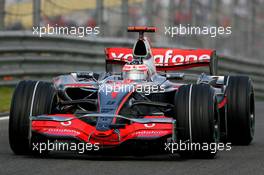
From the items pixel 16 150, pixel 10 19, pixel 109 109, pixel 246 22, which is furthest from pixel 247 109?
pixel 246 22

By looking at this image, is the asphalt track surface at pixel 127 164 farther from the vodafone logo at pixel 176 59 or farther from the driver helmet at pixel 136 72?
the vodafone logo at pixel 176 59

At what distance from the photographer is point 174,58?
12961mm

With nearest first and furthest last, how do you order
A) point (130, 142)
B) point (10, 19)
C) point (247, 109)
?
point (130, 142)
point (247, 109)
point (10, 19)

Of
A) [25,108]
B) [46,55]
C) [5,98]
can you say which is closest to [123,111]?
[25,108]

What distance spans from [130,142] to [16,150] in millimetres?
1242

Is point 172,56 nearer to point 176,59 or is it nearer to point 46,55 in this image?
point 176,59

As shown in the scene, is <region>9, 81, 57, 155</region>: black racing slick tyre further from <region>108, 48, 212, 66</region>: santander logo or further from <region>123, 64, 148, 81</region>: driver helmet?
<region>108, 48, 212, 66</region>: santander logo

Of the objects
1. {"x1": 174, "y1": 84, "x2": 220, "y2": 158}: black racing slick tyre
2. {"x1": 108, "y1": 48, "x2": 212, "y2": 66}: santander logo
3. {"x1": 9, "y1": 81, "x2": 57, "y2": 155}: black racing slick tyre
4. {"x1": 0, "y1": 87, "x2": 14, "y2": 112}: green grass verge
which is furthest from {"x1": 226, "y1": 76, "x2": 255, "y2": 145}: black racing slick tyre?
{"x1": 0, "y1": 87, "x2": 14, "y2": 112}: green grass verge

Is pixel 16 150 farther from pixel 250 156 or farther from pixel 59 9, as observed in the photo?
pixel 59 9

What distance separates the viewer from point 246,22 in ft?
80.5

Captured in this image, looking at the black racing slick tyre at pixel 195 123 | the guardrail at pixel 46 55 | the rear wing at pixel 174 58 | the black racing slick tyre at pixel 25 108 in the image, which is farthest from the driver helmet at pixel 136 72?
the guardrail at pixel 46 55

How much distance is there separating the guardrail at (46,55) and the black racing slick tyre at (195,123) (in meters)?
8.47

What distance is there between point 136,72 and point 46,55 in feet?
26.6

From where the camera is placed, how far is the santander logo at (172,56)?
12766 mm
